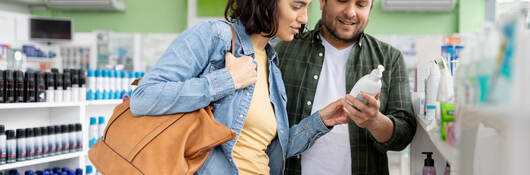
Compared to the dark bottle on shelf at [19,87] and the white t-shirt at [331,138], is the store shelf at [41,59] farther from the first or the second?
the white t-shirt at [331,138]

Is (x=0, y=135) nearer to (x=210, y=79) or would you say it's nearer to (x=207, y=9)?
(x=210, y=79)

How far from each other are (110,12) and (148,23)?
2.46 ft

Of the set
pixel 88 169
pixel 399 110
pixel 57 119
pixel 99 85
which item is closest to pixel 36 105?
pixel 57 119

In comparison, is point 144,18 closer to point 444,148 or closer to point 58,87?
point 58,87

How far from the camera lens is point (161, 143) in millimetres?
1272

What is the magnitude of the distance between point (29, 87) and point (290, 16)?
2.43m

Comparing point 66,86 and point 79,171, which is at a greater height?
point 66,86

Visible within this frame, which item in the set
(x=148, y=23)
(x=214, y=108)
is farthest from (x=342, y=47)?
(x=148, y=23)

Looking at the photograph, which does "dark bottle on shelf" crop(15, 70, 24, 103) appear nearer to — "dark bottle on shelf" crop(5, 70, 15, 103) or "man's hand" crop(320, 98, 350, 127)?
"dark bottle on shelf" crop(5, 70, 15, 103)

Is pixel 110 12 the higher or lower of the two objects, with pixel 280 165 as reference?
higher

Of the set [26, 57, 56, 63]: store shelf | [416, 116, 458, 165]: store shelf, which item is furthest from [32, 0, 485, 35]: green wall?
[416, 116, 458, 165]: store shelf

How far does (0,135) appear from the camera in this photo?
3006 mm

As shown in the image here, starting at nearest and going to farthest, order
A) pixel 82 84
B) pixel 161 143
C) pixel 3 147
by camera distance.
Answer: pixel 161 143 → pixel 3 147 → pixel 82 84

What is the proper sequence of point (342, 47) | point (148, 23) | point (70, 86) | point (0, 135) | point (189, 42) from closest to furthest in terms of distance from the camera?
1. point (189, 42)
2. point (342, 47)
3. point (0, 135)
4. point (70, 86)
5. point (148, 23)
